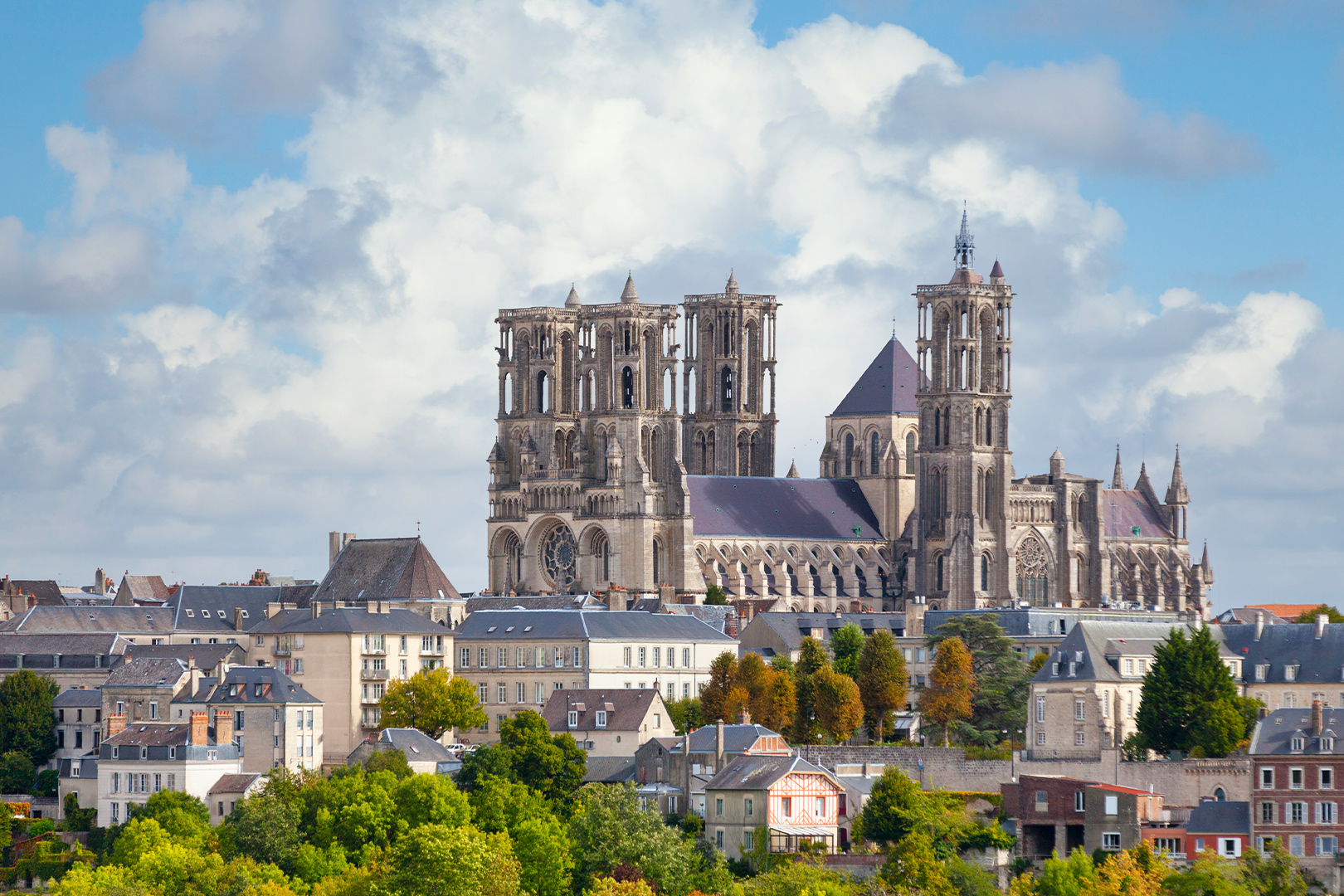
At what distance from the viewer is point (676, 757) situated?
97000mm

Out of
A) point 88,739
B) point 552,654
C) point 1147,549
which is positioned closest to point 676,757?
point 552,654

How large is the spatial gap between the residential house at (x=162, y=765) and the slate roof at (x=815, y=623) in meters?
27.8

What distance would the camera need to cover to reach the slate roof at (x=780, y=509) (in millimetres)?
145750

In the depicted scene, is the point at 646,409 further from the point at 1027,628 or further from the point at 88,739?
the point at 88,739

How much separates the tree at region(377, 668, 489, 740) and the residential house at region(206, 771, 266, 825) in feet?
23.3

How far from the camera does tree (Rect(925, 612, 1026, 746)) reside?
352 ft

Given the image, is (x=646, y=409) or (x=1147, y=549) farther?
(x=1147, y=549)

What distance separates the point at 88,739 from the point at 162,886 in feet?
71.6

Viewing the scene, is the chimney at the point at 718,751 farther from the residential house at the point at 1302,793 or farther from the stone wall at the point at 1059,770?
the residential house at the point at 1302,793

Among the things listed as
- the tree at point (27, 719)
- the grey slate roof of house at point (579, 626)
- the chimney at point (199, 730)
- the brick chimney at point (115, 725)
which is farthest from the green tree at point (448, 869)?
the tree at point (27, 719)

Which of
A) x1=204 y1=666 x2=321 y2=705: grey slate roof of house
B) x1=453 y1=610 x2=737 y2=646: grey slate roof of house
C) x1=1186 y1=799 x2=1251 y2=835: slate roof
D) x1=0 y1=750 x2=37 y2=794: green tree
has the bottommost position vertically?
x1=1186 y1=799 x2=1251 y2=835: slate roof

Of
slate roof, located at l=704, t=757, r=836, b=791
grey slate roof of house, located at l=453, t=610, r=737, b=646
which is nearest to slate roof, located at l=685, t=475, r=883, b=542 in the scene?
grey slate roof of house, located at l=453, t=610, r=737, b=646

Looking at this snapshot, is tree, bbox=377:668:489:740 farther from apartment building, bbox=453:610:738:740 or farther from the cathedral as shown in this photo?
the cathedral

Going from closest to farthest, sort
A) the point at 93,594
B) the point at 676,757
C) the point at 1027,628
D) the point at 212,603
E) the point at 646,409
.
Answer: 1. the point at 676,757
2. the point at 1027,628
3. the point at 212,603
4. the point at 646,409
5. the point at 93,594
